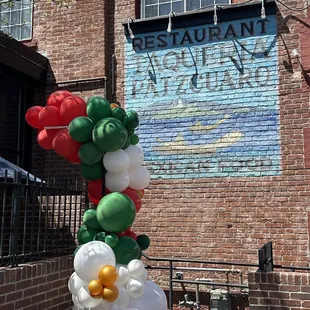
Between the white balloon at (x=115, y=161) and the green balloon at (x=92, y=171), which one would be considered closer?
the white balloon at (x=115, y=161)

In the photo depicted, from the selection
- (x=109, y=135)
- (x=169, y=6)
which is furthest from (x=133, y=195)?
(x=169, y=6)

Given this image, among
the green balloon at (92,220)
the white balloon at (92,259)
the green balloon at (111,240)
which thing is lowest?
A: the white balloon at (92,259)

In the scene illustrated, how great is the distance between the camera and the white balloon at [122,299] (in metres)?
4.07

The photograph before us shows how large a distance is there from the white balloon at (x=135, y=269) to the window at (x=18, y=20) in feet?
19.7

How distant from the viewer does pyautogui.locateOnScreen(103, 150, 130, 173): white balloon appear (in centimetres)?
441

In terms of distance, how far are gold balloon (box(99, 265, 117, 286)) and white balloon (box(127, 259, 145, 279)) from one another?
10.5 inches

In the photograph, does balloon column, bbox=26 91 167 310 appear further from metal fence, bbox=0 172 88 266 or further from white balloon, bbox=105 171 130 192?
metal fence, bbox=0 172 88 266

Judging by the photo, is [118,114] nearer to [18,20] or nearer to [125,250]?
[125,250]

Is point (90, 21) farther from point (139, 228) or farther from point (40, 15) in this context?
point (139, 228)

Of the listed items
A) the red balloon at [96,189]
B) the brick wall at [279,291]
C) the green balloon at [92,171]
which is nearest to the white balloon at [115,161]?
the green balloon at [92,171]

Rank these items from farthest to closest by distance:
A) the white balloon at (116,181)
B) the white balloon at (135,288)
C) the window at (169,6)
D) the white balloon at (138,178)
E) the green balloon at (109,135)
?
the window at (169,6) < the white balloon at (138,178) < the white balloon at (116,181) < the green balloon at (109,135) < the white balloon at (135,288)

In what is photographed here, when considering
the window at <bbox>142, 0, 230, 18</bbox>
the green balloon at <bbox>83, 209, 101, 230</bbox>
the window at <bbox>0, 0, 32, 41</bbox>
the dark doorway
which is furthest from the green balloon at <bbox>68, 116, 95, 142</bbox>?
the window at <bbox>0, 0, 32, 41</bbox>

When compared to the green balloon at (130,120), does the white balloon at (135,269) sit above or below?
below

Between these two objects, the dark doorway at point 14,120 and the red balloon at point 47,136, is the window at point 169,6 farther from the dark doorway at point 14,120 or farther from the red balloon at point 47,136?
the red balloon at point 47,136
